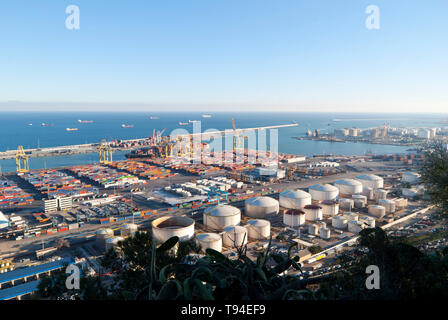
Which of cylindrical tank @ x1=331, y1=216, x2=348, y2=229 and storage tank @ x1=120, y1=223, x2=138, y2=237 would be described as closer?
storage tank @ x1=120, y1=223, x2=138, y2=237

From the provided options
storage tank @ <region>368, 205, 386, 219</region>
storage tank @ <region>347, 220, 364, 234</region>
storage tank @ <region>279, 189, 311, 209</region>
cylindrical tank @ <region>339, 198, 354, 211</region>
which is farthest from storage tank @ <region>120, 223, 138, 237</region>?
storage tank @ <region>368, 205, 386, 219</region>

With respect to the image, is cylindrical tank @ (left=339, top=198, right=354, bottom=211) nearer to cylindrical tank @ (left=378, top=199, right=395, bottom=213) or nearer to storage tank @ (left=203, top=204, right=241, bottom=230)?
cylindrical tank @ (left=378, top=199, right=395, bottom=213)

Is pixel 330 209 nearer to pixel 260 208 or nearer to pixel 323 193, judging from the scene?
pixel 323 193

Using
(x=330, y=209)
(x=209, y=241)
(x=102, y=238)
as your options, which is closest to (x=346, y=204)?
(x=330, y=209)

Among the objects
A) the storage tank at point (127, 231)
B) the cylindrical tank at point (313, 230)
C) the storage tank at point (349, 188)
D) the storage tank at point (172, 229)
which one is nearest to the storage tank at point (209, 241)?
the storage tank at point (172, 229)

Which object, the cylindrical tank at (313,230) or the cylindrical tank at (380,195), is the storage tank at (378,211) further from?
the cylindrical tank at (313,230)
